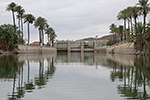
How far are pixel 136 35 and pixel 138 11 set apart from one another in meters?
7.69

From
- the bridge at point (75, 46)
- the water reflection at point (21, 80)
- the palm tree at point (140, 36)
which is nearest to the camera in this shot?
the water reflection at point (21, 80)

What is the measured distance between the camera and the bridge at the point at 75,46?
13750 cm

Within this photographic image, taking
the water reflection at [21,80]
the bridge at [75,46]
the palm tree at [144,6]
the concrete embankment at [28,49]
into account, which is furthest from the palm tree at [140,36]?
the bridge at [75,46]

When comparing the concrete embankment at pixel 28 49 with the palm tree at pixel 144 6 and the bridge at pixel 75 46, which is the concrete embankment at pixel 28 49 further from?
the bridge at pixel 75 46

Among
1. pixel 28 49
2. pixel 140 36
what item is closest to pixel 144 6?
pixel 140 36

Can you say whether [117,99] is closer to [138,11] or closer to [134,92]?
[134,92]

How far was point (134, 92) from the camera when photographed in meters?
6.83

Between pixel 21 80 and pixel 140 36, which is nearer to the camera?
pixel 21 80

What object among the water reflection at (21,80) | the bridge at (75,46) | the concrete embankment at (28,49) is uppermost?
the bridge at (75,46)

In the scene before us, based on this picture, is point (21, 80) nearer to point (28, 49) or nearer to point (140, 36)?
point (140, 36)

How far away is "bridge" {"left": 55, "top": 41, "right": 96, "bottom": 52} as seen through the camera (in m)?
138

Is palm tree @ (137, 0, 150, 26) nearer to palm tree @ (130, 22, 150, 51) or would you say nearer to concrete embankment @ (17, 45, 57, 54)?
palm tree @ (130, 22, 150, 51)

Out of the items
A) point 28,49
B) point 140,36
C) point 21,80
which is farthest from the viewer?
point 28,49

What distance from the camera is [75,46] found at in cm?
14200
